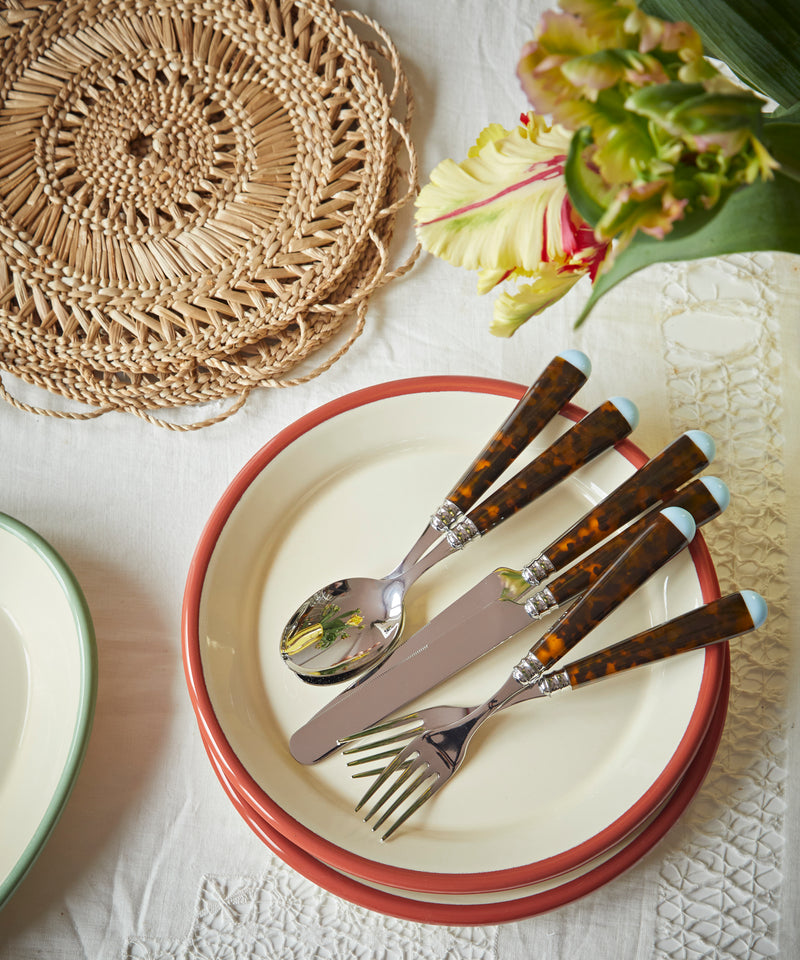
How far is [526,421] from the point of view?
0.48 meters

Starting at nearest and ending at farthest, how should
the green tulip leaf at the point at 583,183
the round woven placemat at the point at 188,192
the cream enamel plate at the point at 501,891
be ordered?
1. the green tulip leaf at the point at 583,183
2. the cream enamel plate at the point at 501,891
3. the round woven placemat at the point at 188,192

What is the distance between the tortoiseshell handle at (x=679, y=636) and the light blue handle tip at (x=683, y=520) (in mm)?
43

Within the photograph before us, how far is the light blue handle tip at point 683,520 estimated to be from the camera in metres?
0.43

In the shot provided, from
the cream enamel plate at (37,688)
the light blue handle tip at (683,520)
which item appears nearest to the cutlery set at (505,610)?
the light blue handle tip at (683,520)

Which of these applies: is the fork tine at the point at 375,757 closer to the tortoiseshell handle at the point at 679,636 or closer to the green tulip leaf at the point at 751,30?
the tortoiseshell handle at the point at 679,636

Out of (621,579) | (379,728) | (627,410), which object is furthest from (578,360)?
(379,728)

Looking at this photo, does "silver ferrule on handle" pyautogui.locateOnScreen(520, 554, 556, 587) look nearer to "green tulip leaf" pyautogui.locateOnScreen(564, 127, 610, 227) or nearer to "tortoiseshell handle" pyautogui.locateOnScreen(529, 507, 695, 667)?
"tortoiseshell handle" pyautogui.locateOnScreen(529, 507, 695, 667)

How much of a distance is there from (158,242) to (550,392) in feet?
1.08

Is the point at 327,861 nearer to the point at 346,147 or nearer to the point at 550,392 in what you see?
the point at 550,392

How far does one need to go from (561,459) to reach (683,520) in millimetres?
85

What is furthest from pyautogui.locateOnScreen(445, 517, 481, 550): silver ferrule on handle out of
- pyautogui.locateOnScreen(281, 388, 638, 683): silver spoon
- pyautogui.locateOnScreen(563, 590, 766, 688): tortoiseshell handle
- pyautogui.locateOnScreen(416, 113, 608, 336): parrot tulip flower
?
pyautogui.locateOnScreen(416, 113, 608, 336): parrot tulip flower

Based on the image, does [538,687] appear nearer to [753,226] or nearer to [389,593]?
[389,593]

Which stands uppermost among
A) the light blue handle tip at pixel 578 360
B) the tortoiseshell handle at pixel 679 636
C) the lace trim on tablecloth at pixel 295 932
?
the light blue handle tip at pixel 578 360

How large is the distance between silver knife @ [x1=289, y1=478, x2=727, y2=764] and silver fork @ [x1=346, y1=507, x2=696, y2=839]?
1 cm
